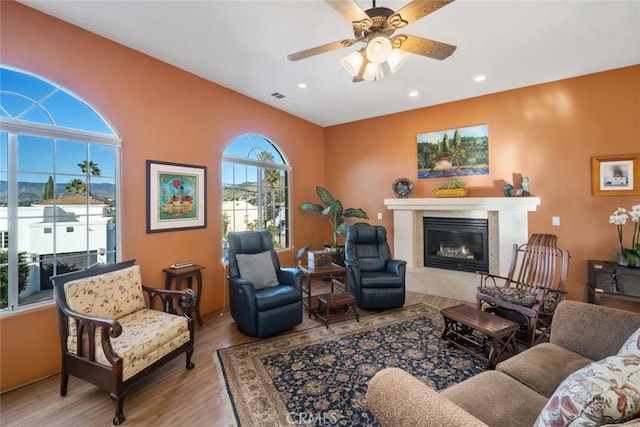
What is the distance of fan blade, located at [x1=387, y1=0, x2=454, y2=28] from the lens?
5.26ft

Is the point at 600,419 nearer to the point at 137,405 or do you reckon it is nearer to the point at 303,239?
the point at 137,405

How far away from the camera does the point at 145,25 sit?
2529mm

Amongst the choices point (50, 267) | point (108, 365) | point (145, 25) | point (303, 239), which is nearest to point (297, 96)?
point (145, 25)

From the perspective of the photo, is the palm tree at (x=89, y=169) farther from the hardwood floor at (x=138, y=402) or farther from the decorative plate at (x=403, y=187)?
the decorative plate at (x=403, y=187)

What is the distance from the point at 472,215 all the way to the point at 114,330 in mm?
4647

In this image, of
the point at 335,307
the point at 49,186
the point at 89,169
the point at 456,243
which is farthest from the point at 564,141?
the point at 49,186

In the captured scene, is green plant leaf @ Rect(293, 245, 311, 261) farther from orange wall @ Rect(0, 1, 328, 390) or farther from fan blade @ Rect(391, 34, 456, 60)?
fan blade @ Rect(391, 34, 456, 60)

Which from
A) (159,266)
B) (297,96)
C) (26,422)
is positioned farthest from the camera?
(297,96)

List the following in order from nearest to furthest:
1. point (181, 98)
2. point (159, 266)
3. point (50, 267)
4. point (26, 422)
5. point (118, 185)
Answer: point (26, 422)
point (50, 267)
point (118, 185)
point (159, 266)
point (181, 98)

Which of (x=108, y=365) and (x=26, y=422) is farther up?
(x=108, y=365)

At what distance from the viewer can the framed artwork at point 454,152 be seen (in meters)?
4.25

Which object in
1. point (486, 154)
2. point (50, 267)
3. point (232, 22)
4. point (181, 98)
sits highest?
point (232, 22)

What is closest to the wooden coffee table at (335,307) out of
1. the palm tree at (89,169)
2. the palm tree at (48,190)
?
the palm tree at (89,169)

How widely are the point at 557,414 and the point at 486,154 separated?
4088 millimetres
